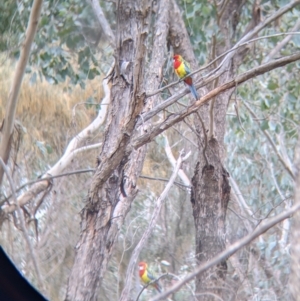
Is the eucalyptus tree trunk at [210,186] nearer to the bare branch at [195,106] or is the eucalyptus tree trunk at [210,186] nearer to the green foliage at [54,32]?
the green foliage at [54,32]

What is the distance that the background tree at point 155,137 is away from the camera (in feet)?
11.1

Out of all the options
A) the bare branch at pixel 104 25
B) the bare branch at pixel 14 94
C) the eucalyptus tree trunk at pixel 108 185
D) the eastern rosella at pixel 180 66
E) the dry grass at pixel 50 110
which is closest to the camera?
the bare branch at pixel 14 94

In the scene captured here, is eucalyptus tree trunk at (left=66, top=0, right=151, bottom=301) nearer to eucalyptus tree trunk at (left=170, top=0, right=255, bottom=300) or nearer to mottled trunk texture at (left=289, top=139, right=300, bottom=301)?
eucalyptus tree trunk at (left=170, top=0, right=255, bottom=300)

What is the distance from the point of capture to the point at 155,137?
13.6 ft

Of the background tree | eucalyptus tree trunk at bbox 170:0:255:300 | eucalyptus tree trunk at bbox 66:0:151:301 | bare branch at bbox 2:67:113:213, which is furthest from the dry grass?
eucalyptus tree trunk at bbox 66:0:151:301

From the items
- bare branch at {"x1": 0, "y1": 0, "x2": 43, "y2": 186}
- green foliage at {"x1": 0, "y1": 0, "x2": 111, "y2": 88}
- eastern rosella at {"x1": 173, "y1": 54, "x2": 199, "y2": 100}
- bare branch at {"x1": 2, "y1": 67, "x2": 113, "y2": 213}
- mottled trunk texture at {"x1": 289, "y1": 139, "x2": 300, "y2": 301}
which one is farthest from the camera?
green foliage at {"x1": 0, "y1": 0, "x2": 111, "y2": 88}

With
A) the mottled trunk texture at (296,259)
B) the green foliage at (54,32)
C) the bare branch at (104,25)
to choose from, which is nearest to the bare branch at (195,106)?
the bare branch at (104,25)

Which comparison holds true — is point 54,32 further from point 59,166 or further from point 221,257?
point 221,257

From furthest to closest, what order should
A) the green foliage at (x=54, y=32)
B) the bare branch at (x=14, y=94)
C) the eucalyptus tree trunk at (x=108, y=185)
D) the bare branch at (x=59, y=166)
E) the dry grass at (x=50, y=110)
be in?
the dry grass at (x=50, y=110) < the green foliage at (x=54, y=32) < the bare branch at (x=59, y=166) < the eucalyptus tree trunk at (x=108, y=185) < the bare branch at (x=14, y=94)

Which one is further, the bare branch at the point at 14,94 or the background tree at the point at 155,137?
the background tree at the point at 155,137

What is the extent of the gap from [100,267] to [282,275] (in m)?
3.29

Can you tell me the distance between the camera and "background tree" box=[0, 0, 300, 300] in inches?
133

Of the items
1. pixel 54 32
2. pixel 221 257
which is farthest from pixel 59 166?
pixel 221 257

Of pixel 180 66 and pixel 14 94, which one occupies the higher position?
pixel 180 66
